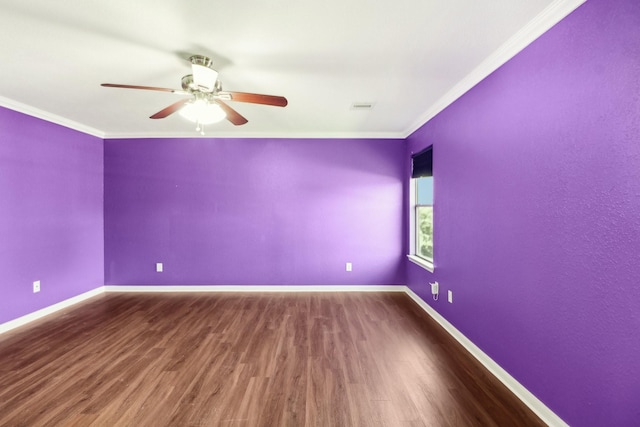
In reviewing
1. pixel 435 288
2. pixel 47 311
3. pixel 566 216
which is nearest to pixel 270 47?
pixel 566 216

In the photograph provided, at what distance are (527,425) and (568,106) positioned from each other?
72.3 inches

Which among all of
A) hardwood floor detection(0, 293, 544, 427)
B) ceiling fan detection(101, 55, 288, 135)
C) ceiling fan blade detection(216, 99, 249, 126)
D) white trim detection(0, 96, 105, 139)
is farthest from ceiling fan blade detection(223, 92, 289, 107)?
white trim detection(0, 96, 105, 139)

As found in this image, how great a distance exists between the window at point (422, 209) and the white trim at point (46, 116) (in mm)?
4639

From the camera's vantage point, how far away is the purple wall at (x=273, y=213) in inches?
167

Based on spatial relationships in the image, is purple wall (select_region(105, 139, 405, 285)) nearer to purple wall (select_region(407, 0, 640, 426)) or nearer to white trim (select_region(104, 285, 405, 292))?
white trim (select_region(104, 285, 405, 292))

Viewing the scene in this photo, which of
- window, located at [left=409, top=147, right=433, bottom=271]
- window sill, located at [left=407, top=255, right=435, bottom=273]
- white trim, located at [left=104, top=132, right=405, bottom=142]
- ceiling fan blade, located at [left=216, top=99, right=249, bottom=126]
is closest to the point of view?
ceiling fan blade, located at [left=216, top=99, right=249, bottom=126]

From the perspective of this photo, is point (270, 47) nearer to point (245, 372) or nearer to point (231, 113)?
point (231, 113)

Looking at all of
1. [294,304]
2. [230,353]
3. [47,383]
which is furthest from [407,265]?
[47,383]

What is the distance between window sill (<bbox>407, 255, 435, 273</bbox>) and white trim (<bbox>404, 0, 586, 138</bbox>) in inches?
72.1

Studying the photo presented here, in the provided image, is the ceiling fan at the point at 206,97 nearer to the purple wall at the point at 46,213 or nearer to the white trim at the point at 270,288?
the purple wall at the point at 46,213

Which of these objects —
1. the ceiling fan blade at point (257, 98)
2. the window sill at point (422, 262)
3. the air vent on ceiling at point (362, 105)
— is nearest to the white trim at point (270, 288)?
the window sill at point (422, 262)

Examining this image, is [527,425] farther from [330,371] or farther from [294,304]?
[294,304]

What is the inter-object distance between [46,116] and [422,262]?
16.4 feet

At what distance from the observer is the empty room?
1.47 meters
